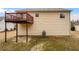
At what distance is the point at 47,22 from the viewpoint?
140 inches

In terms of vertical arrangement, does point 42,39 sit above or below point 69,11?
below

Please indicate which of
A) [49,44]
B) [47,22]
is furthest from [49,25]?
[49,44]

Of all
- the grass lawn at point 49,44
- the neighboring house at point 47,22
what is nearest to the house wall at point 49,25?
the neighboring house at point 47,22

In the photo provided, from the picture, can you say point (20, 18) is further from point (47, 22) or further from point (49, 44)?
point (49, 44)

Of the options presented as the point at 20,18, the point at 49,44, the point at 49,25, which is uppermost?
the point at 20,18

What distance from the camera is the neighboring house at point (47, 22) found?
3521mm

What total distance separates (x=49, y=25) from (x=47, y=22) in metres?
0.06

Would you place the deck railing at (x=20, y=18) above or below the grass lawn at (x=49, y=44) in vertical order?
above

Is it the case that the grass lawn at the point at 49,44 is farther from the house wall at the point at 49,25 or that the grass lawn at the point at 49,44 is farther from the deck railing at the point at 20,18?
the deck railing at the point at 20,18

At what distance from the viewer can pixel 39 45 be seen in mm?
3562

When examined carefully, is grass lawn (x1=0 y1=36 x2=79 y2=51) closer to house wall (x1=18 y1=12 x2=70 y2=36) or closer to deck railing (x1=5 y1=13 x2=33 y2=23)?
house wall (x1=18 y1=12 x2=70 y2=36)
